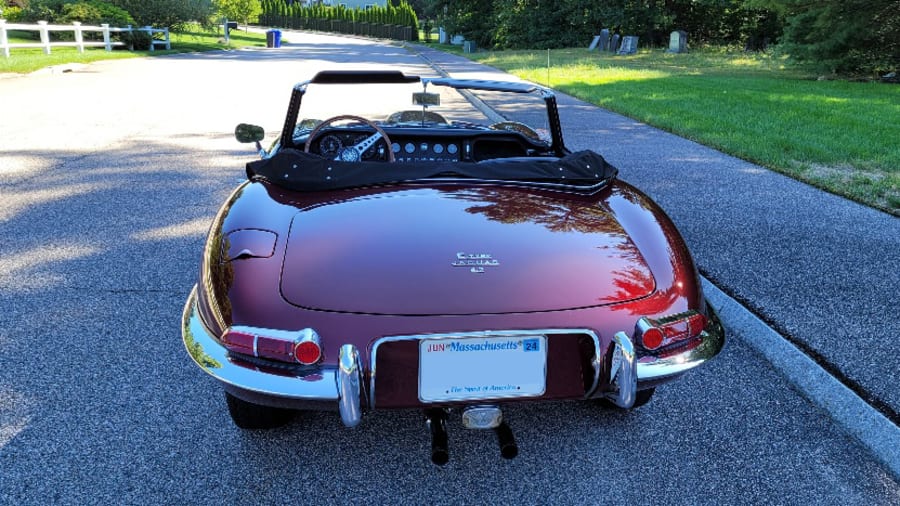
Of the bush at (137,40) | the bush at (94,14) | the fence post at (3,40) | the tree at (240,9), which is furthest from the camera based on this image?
the tree at (240,9)

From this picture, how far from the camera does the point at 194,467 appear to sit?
2416 millimetres

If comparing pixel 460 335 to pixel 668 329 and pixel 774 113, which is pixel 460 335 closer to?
pixel 668 329

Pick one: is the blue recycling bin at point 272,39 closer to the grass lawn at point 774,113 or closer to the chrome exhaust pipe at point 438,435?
the grass lawn at point 774,113

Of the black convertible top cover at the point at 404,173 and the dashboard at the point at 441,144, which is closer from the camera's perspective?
the black convertible top cover at the point at 404,173

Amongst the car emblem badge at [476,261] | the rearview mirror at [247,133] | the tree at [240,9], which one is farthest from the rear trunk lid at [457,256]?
the tree at [240,9]

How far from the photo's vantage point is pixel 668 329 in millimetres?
2295

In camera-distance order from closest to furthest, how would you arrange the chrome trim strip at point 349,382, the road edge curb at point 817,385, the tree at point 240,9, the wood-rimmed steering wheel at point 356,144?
the chrome trim strip at point 349,382
the road edge curb at point 817,385
the wood-rimmed steering wheel at point 356,144
the tree at point 240,9

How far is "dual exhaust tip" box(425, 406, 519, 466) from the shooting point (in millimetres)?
2156

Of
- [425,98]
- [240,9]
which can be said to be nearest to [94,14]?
[425,98]

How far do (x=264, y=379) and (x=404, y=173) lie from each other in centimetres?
111

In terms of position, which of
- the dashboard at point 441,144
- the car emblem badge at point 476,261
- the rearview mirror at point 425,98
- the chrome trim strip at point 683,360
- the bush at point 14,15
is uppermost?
the bush at point 14,15

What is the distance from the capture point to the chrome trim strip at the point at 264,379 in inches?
81.8

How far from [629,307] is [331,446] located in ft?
3.73

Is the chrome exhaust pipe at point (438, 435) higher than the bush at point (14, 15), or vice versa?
the bush at point (14, 15)
